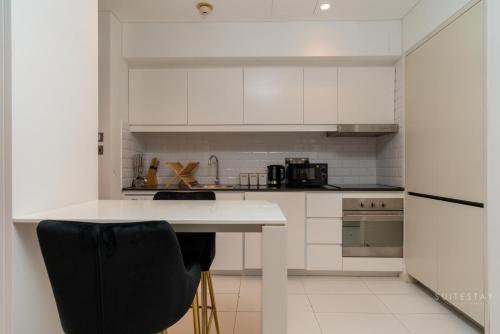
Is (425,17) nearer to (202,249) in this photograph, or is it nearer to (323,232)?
(323,232)

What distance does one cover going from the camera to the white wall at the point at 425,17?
1977mm

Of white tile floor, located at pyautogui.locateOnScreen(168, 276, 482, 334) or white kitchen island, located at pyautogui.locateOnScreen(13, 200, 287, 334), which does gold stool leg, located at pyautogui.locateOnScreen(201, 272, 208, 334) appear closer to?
white tile floor, located at pyautogui.locateOnScreen(168, 276, 482, 334)

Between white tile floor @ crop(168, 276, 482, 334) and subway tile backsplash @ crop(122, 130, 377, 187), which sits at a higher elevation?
subway tile backsplash @ crop(122, 130, 377, 187)

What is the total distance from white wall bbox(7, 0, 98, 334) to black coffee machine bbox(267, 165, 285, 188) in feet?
5.90

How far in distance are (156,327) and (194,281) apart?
20 cm

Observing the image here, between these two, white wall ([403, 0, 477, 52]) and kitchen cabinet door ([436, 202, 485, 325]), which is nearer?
kitchen cabinet door ([436, 202, 485, 325])

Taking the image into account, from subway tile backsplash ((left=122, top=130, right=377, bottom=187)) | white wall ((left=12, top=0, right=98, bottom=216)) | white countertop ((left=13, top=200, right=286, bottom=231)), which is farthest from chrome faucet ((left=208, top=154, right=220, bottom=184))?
white countertop ((left=13, top=200, right=286, bottom=231))

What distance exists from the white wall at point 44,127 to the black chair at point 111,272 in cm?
42

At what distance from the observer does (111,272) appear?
867 millimetres

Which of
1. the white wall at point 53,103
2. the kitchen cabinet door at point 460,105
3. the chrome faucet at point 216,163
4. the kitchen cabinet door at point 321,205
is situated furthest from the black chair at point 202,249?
the kitchen cabinet door at point 460,105

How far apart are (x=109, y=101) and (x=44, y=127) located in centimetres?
135

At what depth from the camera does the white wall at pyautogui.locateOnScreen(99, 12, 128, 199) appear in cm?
251

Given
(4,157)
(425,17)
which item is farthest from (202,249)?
(425,17)

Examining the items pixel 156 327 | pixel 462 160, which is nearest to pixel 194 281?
pixel 156 327
